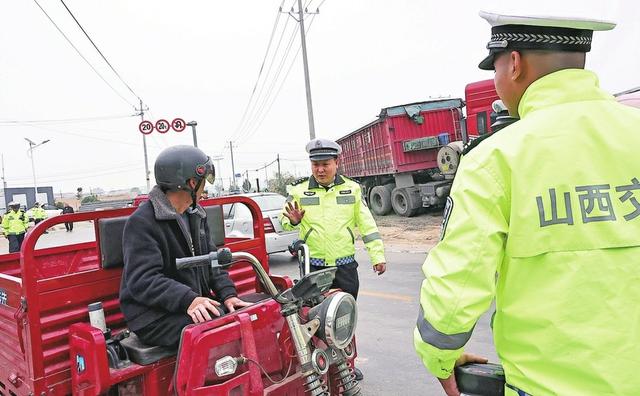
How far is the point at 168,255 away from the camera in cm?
245

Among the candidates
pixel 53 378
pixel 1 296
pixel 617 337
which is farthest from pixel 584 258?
pixel 1 296

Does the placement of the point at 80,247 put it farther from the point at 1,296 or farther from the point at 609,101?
the point at 609,101

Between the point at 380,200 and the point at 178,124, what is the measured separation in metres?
7.33

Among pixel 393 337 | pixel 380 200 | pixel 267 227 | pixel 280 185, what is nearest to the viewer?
pixel 393 337

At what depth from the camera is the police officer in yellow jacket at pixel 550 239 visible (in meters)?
1.12

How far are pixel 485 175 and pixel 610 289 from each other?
0.39 meters

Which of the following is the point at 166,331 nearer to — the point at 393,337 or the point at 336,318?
the point at 336,318

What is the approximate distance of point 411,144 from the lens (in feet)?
47.4

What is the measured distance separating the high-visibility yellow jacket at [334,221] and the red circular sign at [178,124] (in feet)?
41.4

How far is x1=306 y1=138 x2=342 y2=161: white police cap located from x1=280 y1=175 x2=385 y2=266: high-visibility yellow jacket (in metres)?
0.19

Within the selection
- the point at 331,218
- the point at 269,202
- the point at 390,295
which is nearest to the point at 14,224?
the point at 269,202

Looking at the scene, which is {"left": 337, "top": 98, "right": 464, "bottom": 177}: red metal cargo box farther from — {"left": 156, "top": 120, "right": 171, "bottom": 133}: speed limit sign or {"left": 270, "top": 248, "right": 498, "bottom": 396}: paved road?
{"left": 270, "top": 248, "right": 498, "bottom": 396}: paved road

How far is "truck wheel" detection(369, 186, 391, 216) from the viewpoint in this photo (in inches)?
641

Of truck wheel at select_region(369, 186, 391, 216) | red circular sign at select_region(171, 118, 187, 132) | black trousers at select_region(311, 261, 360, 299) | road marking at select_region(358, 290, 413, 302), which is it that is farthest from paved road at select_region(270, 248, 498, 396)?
red circular sign at select_region(171, 118, 187, 132)
